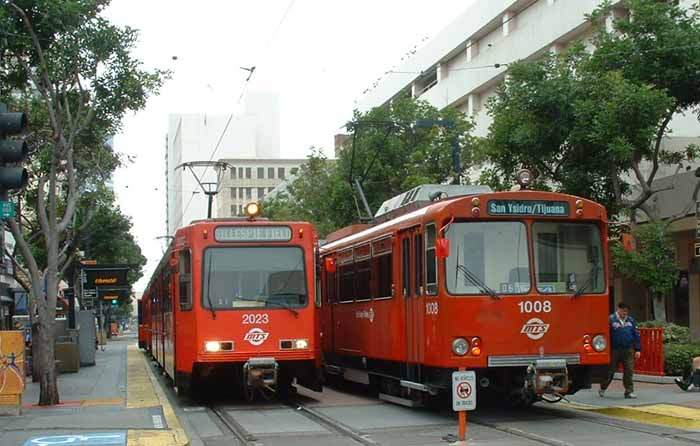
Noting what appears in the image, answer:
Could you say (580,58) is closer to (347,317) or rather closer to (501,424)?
(347,317)

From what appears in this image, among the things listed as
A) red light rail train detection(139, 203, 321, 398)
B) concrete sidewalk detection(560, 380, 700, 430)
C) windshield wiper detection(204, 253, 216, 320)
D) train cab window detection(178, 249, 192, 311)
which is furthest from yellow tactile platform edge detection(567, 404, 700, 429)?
train cab window detection(178, 249, 192, 311)

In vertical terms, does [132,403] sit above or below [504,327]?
below

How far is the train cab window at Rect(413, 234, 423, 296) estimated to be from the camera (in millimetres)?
15000

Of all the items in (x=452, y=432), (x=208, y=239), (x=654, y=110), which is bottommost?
(x=452, y=432)

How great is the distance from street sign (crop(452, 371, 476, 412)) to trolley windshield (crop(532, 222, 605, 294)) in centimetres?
267

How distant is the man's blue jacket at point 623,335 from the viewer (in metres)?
16.7

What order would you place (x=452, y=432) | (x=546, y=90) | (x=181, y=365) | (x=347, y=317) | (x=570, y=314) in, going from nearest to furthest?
(x=452, y=432) < (x=570, y=314) < (x=181, y=365) < (x=347, y=317) < (x=546, y=90)

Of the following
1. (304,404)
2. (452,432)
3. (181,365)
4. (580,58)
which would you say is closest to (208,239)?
(181,365)

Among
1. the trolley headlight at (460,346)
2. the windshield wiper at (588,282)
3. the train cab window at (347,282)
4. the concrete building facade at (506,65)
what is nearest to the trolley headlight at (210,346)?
the train cab window at (347,282)

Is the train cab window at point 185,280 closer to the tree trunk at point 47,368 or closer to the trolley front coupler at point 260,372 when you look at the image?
the trolley front coupler at point 260,372

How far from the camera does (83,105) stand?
19000mm

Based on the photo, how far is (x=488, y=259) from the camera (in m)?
A: 14.3

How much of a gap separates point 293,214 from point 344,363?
30.3 metres

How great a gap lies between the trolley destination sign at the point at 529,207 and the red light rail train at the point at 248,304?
4.47 m
